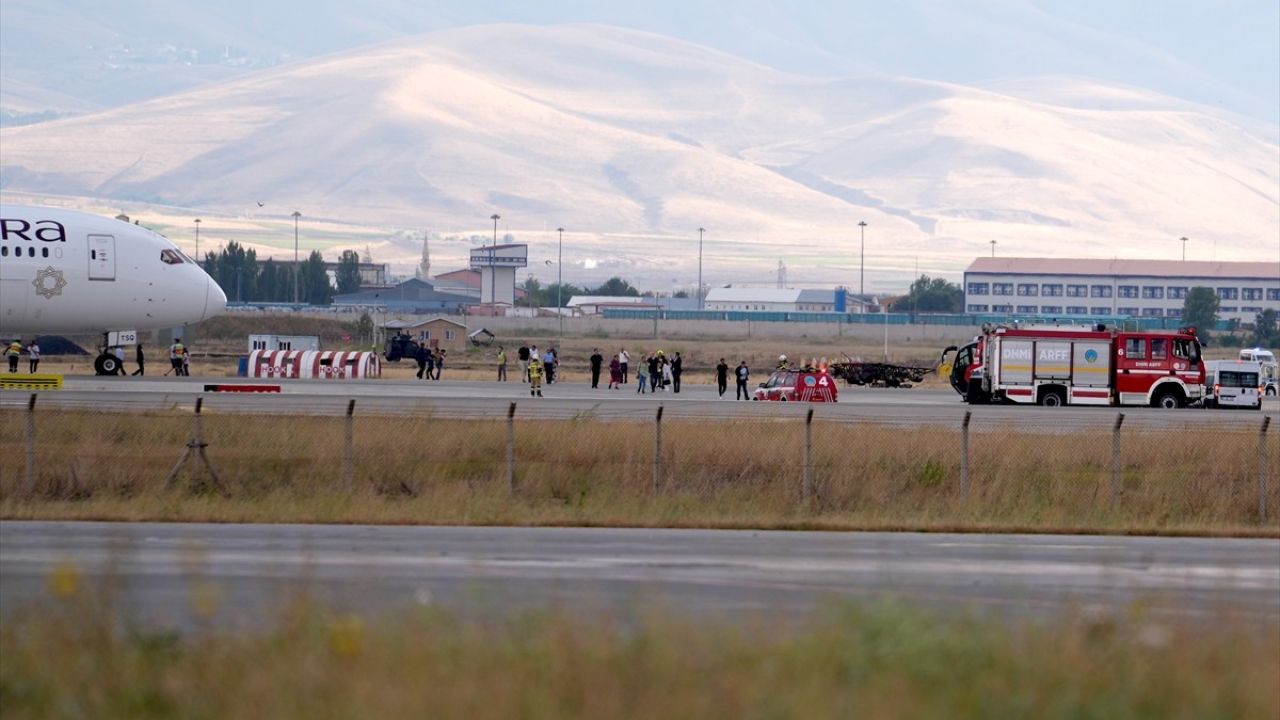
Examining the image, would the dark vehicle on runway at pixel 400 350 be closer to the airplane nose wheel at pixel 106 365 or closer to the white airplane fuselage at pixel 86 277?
the airplane nose wheel at pixel 106 365

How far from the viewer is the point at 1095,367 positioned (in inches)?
2032

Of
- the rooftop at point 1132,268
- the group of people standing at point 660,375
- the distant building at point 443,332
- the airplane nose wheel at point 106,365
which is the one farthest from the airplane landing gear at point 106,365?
the rooftop at point 1132,268

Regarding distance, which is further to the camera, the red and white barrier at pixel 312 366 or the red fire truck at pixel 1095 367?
the red and white barrier at pixel 312 366

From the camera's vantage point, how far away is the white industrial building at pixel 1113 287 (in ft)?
593

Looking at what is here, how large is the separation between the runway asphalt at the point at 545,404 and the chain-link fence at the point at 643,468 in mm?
1666

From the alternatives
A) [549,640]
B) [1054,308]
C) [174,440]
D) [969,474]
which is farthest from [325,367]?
[1054,308]

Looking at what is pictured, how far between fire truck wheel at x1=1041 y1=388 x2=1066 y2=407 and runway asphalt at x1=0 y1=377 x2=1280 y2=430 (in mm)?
1205

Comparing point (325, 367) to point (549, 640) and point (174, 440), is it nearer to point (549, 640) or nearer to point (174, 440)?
point (174, 440)

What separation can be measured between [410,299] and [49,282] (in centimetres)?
14317

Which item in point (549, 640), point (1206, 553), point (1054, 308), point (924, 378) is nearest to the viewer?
point (549, 640)

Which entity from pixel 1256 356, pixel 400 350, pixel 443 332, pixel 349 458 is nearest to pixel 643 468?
pixel 349 458

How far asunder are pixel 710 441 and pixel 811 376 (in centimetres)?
2120

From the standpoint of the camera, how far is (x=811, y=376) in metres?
51.5

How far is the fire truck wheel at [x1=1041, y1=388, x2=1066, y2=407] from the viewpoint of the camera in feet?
171
